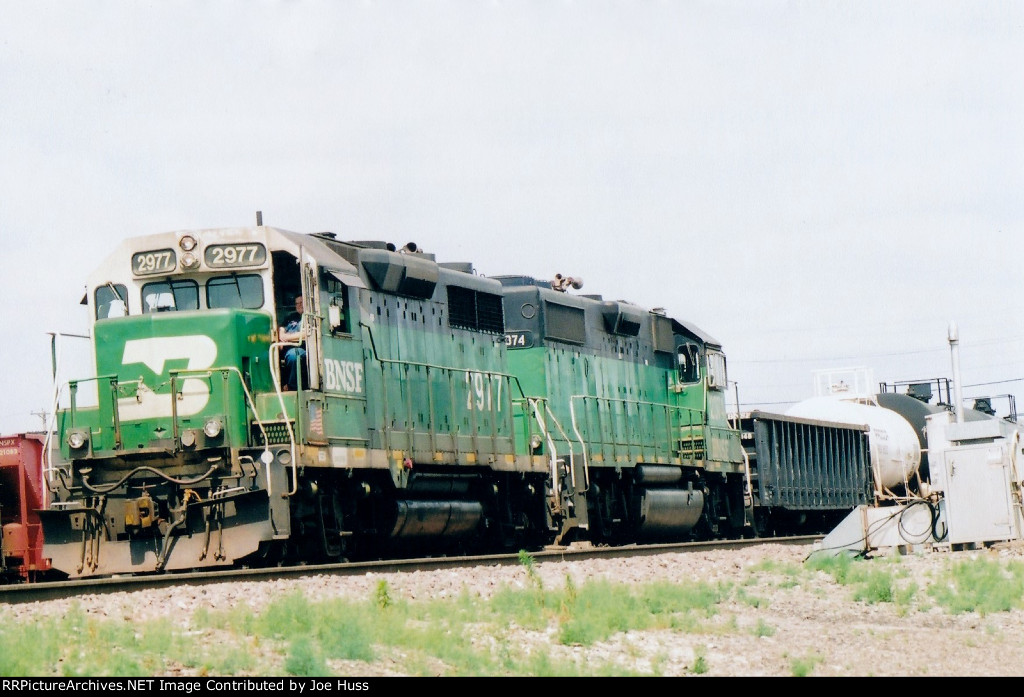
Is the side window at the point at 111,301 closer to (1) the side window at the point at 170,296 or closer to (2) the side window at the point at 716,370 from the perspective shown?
(1) the side window at the point at 170,296

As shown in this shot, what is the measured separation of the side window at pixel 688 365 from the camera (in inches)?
1000

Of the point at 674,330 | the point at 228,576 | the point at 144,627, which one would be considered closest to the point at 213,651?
the point at 144,627

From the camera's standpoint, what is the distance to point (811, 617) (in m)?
12.8

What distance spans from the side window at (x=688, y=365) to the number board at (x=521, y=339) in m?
5.24

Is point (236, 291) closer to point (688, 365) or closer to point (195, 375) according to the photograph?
point (195, 375)

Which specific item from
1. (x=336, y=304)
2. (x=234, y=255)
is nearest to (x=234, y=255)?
(x=234, y=255)

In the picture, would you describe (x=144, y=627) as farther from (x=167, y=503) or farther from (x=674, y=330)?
(x=674, y=330)

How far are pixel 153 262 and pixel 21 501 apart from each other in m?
7.23

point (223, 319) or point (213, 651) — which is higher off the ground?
point (223, 319)

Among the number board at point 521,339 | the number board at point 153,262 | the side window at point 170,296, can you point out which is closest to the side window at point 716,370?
the number board at point 521,339

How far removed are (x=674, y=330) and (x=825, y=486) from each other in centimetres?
668

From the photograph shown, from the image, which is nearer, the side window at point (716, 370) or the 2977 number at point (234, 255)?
the 2977 number at point (234, 255)

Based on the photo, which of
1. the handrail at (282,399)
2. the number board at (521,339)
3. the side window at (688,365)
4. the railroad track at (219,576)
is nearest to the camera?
the railroad track at (219,576)

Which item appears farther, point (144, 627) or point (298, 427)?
point (298, 427)
